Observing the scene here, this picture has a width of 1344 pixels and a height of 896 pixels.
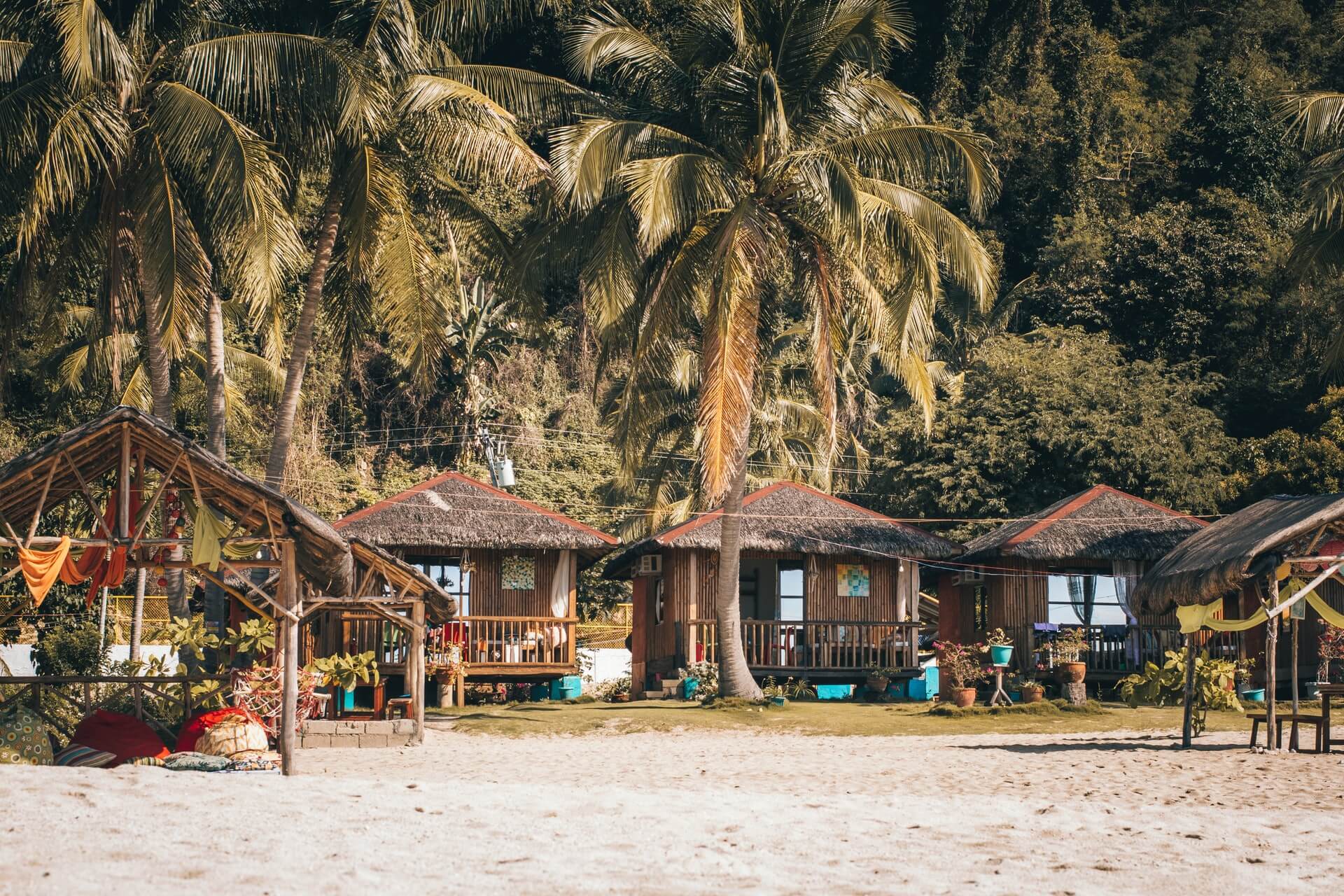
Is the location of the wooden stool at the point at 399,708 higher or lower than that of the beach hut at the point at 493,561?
lower

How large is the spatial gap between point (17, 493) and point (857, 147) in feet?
40.7

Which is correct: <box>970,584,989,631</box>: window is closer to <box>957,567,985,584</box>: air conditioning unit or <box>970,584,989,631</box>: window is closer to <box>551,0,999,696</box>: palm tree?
<box>957,567,985,584</box>: air conditioning unit

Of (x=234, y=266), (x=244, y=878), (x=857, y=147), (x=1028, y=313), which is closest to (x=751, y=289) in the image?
(x=857, y=147)

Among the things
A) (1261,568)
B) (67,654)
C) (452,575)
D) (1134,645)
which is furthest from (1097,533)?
(67,654)

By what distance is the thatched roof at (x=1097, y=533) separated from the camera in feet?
78.9

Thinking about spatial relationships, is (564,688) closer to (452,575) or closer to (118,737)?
(452,575)

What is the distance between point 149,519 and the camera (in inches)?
539

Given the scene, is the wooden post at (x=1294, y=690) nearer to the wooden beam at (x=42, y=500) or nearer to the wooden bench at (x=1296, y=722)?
the wooden bench at (x=1296, y=722)

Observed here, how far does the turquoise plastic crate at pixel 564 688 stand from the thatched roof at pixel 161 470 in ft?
36.5

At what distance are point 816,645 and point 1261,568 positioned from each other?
1092 centimetres

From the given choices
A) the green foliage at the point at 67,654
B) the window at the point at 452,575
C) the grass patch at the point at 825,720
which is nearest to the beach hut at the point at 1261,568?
the grass patch at the point at 825,720

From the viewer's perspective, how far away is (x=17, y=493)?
13672 millimetres

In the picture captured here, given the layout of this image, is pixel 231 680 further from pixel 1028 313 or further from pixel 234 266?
pixel 1028 313

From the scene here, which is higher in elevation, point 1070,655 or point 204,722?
point 1070,655
